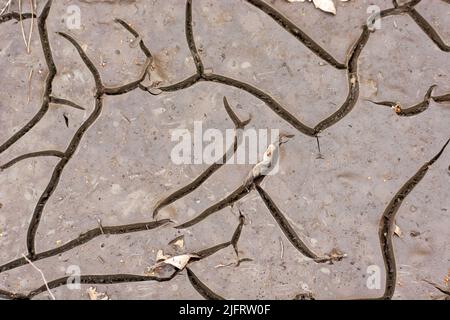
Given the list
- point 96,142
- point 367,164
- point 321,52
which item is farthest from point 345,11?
point 96,142

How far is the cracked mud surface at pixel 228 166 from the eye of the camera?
2.91 m

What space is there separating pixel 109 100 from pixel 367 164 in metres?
1.29

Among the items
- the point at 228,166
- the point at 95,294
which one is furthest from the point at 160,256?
the point at 228,166

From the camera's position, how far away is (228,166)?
2.96 metres

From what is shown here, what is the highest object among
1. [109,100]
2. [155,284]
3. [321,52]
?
[321,52]

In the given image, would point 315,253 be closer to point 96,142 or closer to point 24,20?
point 96,142

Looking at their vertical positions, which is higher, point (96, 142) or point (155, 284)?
point (96, 142)

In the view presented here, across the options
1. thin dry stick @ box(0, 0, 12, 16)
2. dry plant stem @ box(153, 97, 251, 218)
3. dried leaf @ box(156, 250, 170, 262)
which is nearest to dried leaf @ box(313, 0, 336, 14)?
dry plant stem @ box(153, 97, 251, 218)

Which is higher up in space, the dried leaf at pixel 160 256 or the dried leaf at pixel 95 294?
the dried leaf at pixel 160 256

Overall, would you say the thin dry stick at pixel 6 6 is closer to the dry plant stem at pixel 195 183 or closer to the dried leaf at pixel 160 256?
the dry plant stem at pixel 195 183

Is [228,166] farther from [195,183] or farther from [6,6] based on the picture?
[6,6]

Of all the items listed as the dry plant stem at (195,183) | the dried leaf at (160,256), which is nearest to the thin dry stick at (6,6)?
the dry plant stem at (195,183)

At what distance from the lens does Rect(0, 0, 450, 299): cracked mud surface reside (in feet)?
9.56

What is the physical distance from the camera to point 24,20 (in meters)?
3.04
